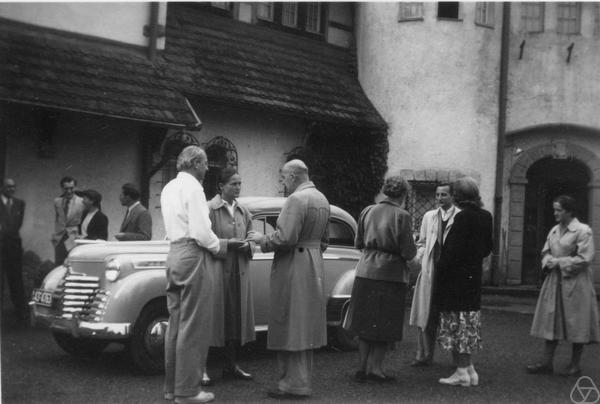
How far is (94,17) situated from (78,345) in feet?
18.6

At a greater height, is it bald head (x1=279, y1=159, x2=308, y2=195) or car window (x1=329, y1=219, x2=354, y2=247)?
bald head (x1=279, y1=159, x2=308, y2=195)

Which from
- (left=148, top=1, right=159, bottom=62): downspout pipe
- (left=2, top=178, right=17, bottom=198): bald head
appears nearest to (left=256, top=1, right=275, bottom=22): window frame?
(left=148, top=1, right=159, bottom=62): downspout pipe

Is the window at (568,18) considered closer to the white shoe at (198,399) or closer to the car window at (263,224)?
the car window at (263,224)

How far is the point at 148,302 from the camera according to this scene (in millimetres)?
6723

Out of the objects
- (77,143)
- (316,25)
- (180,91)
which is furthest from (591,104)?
(77,143)

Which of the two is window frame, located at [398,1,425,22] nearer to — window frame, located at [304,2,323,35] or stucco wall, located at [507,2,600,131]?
window frame, located at [304,2,323,35]

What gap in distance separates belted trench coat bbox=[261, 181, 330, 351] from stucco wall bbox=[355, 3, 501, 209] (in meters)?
10.0

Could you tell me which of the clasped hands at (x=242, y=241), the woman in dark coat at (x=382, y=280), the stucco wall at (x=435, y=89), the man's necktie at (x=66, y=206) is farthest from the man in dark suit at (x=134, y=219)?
the stucco wall at (x=435, y=89)

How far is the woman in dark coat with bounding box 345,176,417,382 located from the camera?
6.52 metres

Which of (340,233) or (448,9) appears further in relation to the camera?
(448,9)

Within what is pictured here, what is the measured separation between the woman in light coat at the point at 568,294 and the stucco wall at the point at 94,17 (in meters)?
7.22

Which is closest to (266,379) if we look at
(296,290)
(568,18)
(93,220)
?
Answer: (296,290)

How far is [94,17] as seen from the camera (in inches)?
437

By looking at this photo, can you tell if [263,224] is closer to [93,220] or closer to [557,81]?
[93,220]
